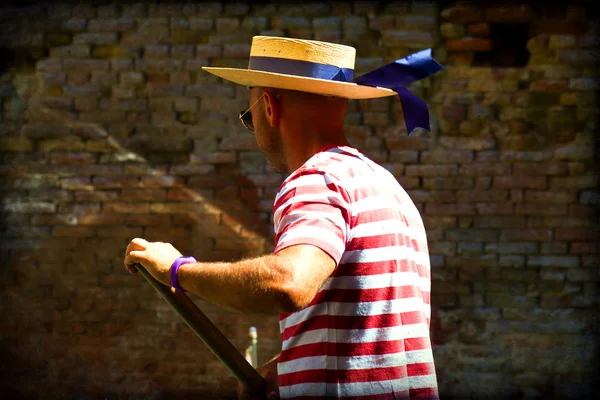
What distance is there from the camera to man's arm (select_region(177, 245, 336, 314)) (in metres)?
1.62

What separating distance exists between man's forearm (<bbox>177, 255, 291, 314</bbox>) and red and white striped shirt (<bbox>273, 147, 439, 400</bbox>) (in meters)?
0.12

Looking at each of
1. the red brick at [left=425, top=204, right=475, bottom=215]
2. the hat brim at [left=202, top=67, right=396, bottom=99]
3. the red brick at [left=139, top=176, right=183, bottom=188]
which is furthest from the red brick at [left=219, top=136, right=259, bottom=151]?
the hat brim at [left=202, top=67, right=396, bottom=99]

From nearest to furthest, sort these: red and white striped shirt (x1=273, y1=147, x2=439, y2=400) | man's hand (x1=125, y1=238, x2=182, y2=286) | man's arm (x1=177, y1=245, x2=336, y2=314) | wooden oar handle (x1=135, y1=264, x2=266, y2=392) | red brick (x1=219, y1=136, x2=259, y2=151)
Answer: 1. man's arm (x1=177, y1=245, x2=336, y2=314)
2. red and white striped shirt (x1=273, y1=147, x2=439, y2=400)
3. man's hand (x1=125, y1=238, x2=182, y2=286)
4. wooden oar handle (x1=135, y1=264, x2=266, y2=392)
5. red brick (x1=219, y1=136, x2=259, y2=151)

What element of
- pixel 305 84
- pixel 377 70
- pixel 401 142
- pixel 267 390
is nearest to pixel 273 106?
pixel 305 84

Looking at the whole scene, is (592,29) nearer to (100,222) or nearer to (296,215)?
(100,222)

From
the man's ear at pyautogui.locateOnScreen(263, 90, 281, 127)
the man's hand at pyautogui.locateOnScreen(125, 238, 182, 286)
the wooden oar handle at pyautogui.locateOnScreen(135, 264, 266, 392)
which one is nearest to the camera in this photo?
the man's hand at pyautogui.locateOnScreen(125, 238, 182, 286)

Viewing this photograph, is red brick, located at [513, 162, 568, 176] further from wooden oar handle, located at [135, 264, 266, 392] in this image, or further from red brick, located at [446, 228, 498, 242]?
wooden oar handle, located at [135, 264, 266, 392]

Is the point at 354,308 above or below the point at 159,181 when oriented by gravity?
below

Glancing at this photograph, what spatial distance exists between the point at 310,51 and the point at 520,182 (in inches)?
113

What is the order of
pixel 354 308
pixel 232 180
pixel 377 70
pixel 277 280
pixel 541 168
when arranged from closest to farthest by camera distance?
pixel 277 280
pixel 354 308
pixel 377 70
pixel 541 168
pixel 232 180

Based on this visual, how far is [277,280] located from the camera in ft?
5.33

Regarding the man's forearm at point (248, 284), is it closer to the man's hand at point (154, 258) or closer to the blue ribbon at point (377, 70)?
the man's hand at point (154, 258)

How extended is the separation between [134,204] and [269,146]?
2905 millimetres

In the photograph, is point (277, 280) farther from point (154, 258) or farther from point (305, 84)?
point (305, 84)
